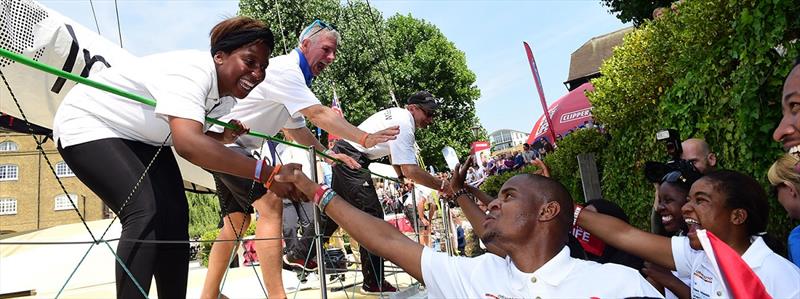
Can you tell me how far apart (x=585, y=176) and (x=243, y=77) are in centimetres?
451

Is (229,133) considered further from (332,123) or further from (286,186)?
(286,186)

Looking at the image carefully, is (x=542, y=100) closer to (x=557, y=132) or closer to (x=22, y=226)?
(x=557, y=132)

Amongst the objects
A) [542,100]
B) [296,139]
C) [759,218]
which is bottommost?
[759,218]

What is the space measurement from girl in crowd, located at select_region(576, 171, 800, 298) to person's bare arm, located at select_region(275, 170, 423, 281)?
0.90m

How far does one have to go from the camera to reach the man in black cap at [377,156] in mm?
4379

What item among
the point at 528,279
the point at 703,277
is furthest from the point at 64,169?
the point at 703,277

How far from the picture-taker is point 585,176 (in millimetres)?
5934

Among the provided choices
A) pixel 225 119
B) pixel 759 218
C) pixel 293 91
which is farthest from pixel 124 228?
pixel 759 218

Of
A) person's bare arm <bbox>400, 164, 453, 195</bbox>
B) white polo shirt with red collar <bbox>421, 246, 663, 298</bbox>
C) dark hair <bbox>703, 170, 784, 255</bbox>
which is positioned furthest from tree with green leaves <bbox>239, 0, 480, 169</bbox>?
white polo shirt with red collar <bbox>421, 246, 663, 298</bbox>

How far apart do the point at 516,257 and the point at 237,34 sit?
1.29 m

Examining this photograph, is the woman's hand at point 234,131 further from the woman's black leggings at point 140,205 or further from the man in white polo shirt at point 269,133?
the woman's black leggings at point 140,205

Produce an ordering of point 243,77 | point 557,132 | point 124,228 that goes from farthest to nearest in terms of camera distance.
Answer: point 557,132
point 243,77
point 124,228

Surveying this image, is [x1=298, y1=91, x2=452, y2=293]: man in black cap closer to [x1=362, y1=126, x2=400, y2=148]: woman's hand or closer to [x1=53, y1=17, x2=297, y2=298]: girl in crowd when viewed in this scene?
[x1=362, y1=126, x2=400, y2=148]: woman's hand

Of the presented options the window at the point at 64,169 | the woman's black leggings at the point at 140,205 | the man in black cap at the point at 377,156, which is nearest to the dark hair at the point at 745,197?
the woman's black leggings at the point at 140,205
